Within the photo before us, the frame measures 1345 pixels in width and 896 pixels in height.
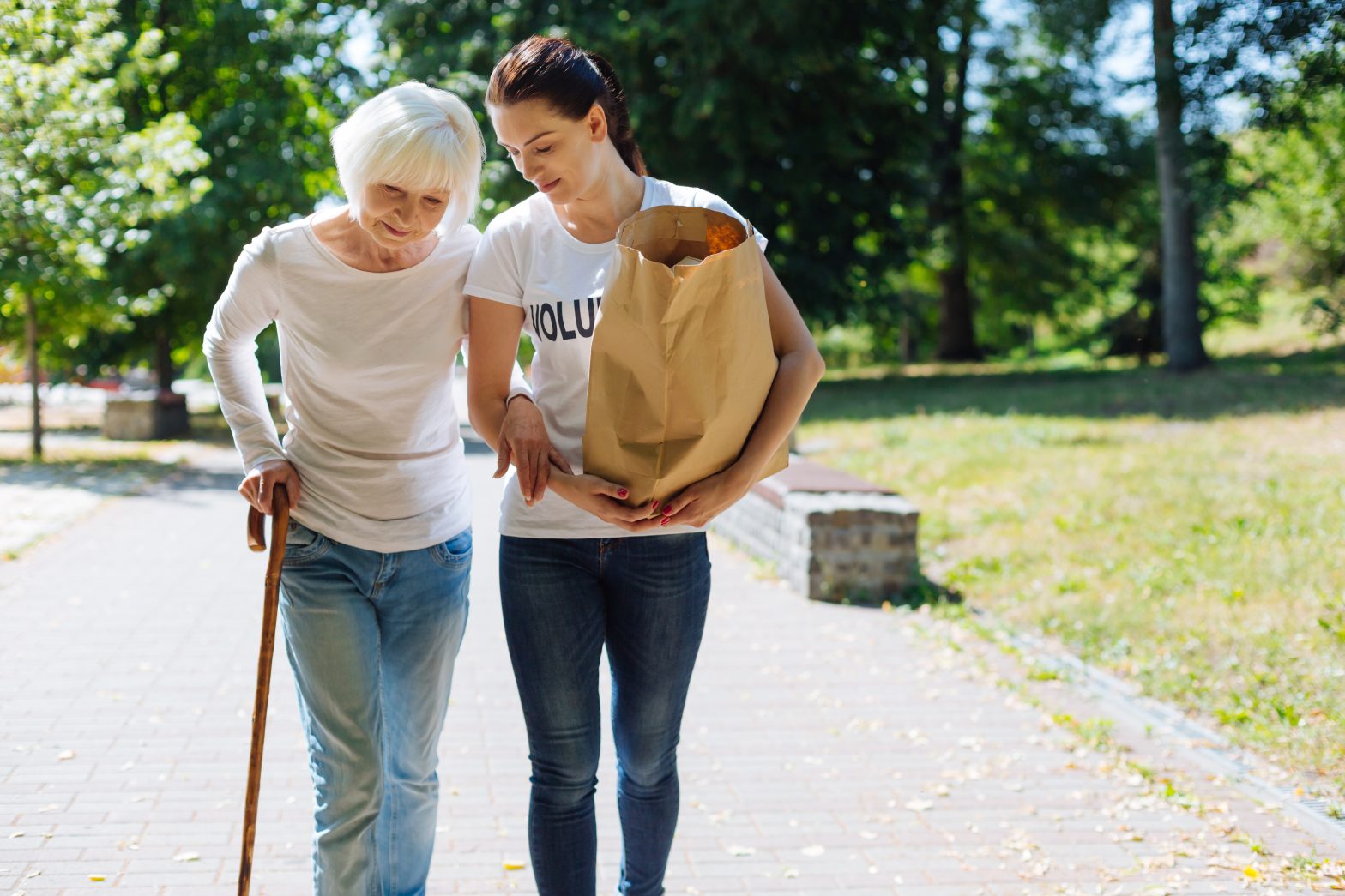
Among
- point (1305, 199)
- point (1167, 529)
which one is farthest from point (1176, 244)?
point (1167, 529)

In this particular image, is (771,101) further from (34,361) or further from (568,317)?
(568,317)

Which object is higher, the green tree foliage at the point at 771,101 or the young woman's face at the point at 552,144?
the green tree foliage at the point at 771,101

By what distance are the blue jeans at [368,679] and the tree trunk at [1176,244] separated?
18.2m

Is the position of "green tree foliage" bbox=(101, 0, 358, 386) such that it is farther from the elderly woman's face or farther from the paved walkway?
the elderly woman's face

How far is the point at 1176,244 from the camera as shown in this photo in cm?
2009

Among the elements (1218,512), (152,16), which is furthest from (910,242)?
(1218,512)

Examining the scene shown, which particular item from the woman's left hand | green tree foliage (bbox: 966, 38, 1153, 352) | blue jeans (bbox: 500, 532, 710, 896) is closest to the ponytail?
the woman's left hand

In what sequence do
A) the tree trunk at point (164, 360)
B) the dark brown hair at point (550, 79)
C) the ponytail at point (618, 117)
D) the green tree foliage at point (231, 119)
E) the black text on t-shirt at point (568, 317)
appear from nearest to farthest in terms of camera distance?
1. the dark brown hair at point (550, 79)
2. the black text on t-shirt at point (568, 317)
3. the ponytail at point (618, 117)
4. the green tree foliage at point (231, 119)
5. the tree trunk at point (164, 360)

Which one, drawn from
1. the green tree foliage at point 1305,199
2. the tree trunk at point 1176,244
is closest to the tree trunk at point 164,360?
the tree trunk at point 1176,244

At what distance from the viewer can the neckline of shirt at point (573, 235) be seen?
272 cm

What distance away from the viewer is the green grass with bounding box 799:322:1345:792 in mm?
5727

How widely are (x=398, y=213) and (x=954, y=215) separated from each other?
87.3 ft

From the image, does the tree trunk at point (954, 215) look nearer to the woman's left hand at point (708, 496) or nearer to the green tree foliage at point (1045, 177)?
the green tree foliage at point (1045, 177)

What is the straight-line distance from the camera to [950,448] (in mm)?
12492
